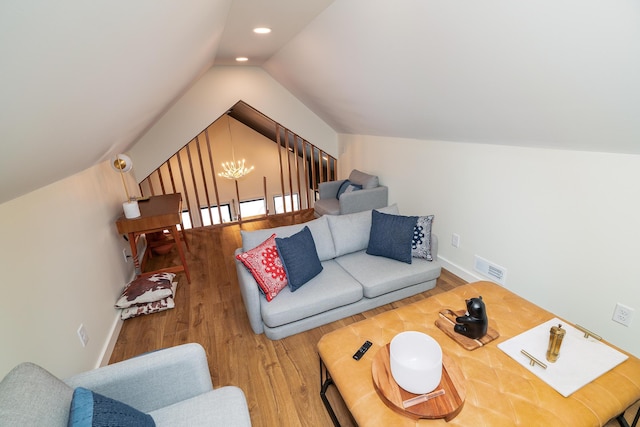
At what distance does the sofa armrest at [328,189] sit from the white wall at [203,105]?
1.46 meters

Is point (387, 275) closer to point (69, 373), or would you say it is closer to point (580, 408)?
point (580, 408)

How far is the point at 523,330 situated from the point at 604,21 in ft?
4.93

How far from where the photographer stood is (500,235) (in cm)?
258

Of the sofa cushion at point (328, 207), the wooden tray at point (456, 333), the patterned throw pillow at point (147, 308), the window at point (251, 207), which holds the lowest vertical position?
the window at point (251, 207)

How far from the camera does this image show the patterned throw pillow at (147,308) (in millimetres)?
2564

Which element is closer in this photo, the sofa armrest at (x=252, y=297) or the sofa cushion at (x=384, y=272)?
the sofa armrest at (x=252, y=297)

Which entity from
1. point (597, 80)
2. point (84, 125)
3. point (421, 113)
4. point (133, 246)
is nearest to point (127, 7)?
point (84, 125)

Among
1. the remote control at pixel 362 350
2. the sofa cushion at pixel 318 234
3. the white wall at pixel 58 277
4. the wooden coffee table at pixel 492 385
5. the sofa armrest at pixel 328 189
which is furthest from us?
the sofa armrest at pixel 328 189

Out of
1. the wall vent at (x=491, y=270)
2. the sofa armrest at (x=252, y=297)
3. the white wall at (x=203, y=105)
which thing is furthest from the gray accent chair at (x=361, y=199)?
the sofa armrest at (x=252, y=297)

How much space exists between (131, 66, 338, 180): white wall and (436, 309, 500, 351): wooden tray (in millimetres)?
3953

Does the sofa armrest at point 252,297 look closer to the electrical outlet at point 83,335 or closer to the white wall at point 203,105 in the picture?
the electrical outlet at point 83,335

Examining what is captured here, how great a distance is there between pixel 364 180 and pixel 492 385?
313 centimetres

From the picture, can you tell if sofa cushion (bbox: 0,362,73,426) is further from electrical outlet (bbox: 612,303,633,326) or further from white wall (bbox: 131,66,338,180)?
white wall (bbox: 131,66,338,180)

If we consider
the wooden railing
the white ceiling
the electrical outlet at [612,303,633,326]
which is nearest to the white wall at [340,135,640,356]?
the electrical outlet at [612,303,633,326]
